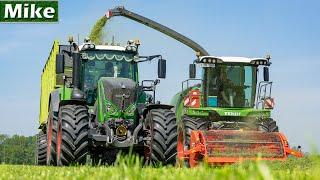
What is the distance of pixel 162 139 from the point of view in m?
11.7

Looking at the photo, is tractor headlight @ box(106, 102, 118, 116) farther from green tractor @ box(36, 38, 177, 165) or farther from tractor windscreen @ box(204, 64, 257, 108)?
tractor windscreen @ box(204, 64, 257, 108)

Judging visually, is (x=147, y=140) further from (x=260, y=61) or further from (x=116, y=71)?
(x=260, y=61)

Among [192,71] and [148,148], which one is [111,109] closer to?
[148,148]

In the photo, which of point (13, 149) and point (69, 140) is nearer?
point (69, 140)

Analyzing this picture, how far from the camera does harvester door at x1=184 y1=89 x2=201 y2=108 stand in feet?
54.1

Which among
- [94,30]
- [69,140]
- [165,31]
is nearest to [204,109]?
[69,140]

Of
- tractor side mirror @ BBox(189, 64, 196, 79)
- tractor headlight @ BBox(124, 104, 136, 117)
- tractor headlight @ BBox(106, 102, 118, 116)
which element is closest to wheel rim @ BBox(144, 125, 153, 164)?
tractor headlight @ BBox(124, 104, 136, 117)

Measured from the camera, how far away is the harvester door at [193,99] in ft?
54.1

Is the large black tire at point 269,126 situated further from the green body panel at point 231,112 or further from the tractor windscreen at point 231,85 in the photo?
the tractor windscreen at point 231,85

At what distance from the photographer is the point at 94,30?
21672 millimetres

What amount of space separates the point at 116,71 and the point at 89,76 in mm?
613

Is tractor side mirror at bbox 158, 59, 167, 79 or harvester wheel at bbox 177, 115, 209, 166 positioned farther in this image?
harvester wheel at bbox 177, 115, 209, 166

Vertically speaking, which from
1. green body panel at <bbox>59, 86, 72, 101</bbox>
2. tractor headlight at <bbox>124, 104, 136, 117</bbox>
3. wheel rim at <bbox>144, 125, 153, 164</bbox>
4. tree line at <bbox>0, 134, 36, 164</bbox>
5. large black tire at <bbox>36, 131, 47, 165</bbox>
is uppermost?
green body panel at <bbox>59, 86, 72, 101</bbox>

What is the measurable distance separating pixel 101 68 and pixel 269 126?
527 centimetres
